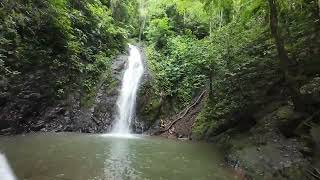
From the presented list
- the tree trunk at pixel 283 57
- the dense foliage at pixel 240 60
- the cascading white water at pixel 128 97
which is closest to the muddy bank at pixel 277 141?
the tree trunk at pixel 283 57

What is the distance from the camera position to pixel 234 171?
7.32 m

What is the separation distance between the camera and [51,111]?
13.0 meters

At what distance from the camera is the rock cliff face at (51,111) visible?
1155 centimetres

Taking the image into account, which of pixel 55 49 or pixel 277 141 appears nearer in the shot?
pixel 277 141

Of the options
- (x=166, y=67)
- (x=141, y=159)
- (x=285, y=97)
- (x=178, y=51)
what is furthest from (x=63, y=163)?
(x=178, y=51)

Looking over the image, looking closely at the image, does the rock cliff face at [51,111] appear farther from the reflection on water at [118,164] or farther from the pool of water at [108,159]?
the reflection on water at [118,164]

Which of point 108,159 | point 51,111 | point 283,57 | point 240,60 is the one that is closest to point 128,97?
point 51,111

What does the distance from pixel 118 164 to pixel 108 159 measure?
542 mm

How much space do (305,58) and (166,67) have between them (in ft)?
31.2

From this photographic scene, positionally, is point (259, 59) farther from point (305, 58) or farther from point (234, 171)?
point (234, 171)

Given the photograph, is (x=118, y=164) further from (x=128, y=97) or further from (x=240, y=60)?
(x=128, y=97)

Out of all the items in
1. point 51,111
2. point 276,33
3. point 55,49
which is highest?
point 55,49

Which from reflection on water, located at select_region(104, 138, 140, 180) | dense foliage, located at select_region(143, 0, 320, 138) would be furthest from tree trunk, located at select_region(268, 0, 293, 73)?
reflection on water, located at select_region(104, 138, 140, 180)

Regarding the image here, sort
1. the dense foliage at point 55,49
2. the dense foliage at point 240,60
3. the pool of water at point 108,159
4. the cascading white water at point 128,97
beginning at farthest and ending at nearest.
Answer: the cascading white water at point 128,97, the dense foliage at point 55,49, the dense foliage at point 240,60, the pool of water at point 108,159
